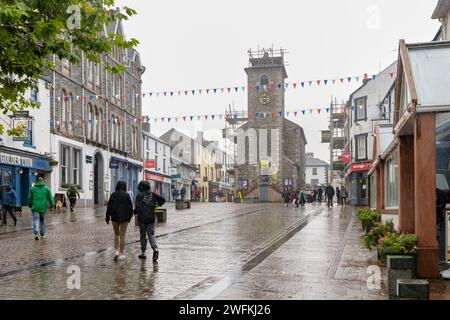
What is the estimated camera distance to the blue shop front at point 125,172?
41.0 meters

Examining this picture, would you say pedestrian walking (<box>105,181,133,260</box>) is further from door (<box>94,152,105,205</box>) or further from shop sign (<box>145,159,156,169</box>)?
shop sign (<box>145,159,156,169</box>)

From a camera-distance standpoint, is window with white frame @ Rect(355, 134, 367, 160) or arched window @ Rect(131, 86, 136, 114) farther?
arched window @ Rect(131, 86, 136, 114)

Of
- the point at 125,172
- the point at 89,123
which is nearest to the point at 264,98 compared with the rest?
the point at 125,172

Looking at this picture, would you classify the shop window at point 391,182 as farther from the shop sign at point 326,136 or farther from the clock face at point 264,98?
the shop sign at point 326,136

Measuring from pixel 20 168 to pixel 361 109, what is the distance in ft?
98.8

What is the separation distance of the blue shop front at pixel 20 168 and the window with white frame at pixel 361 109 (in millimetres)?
28007

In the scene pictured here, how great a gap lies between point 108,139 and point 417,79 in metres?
34.1

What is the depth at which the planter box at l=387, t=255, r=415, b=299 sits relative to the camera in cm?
736

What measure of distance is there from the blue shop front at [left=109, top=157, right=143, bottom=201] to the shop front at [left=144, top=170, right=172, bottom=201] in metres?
5.65

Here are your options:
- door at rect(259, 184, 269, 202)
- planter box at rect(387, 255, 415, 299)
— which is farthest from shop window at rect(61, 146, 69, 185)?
door at rect(259, 184, 269, 202)

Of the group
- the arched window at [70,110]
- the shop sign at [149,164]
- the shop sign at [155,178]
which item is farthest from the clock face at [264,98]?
the arched window at [70,110]

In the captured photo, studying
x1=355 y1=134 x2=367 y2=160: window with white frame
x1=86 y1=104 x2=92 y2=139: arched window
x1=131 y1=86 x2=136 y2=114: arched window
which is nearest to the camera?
x1=86 y1=104 x2=92 y2=139: arched window
